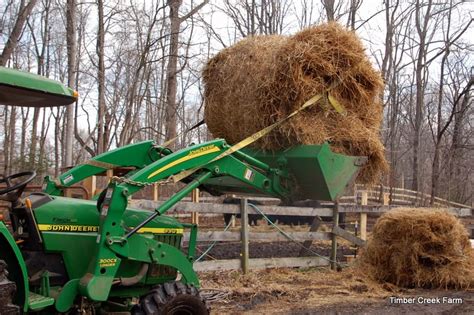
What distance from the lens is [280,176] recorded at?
5645 millimetres

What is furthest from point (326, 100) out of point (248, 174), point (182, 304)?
point (182, 304)

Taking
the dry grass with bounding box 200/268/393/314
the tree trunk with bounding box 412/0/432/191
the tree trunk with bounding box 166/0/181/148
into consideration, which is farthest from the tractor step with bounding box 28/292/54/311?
the tree trunk with bounding box 412/0/432/191

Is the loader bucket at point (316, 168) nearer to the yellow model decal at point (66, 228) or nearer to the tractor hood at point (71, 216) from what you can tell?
the tractor hood at point (71, 216)

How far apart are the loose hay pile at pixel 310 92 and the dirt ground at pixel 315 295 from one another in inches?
66.0

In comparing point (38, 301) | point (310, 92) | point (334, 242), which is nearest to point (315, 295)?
point (334, 242)

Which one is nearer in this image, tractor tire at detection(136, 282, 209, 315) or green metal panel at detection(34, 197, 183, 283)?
green metal panel at detection(34, 197, 183, 283)

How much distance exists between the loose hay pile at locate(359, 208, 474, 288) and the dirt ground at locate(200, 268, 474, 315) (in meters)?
0.20

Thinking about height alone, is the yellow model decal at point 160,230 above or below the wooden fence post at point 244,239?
above

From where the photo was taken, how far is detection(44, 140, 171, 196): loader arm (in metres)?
5.31

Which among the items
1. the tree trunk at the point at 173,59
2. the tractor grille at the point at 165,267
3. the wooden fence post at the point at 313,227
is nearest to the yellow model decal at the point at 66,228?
the tractor grille at the point at 165,267

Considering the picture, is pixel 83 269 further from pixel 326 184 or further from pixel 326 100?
pixel 326 100

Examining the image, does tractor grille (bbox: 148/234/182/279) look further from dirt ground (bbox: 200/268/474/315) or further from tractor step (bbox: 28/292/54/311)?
dirt ground (bbox: 200/268/474/315)

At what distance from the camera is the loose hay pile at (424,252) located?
7867mm

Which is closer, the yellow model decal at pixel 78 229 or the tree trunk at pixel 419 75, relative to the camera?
the yellow model decal at pixel 78 229
